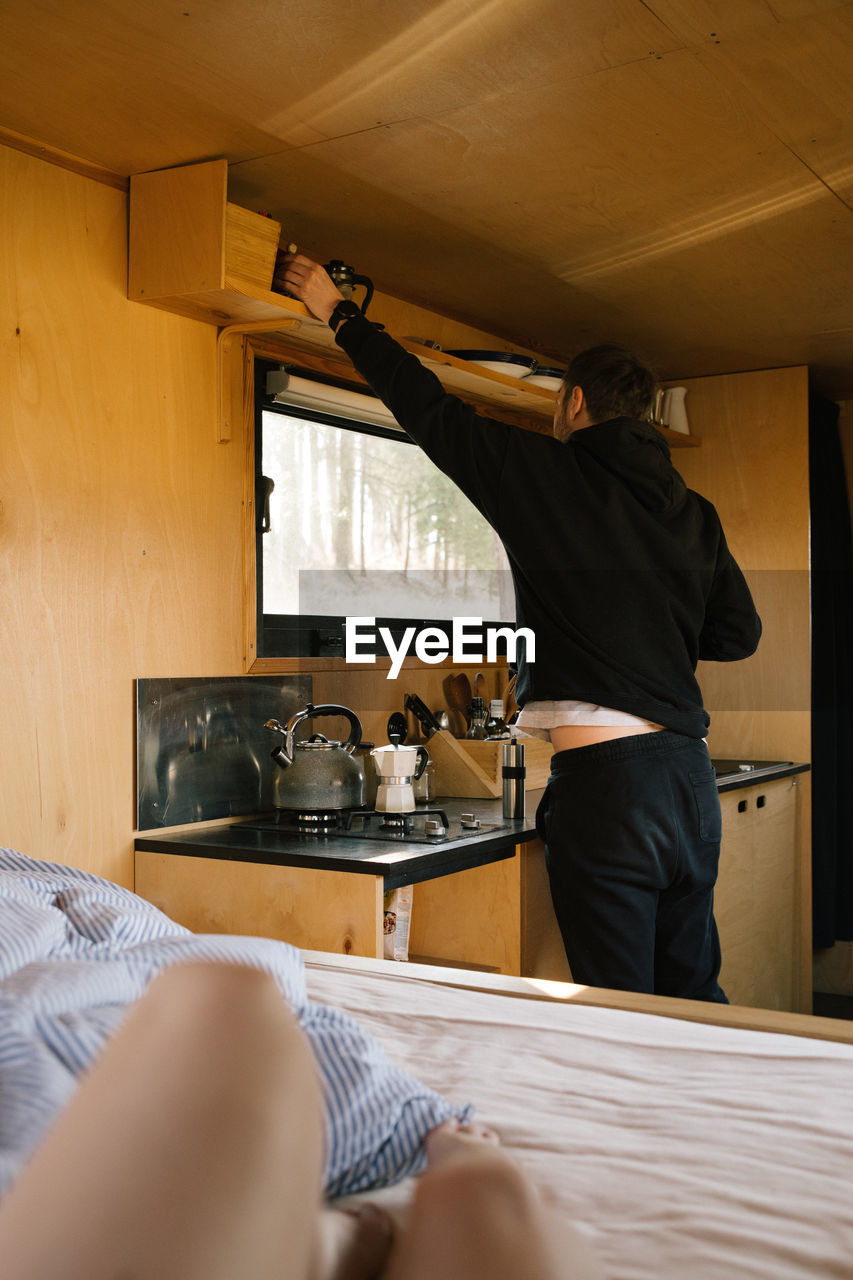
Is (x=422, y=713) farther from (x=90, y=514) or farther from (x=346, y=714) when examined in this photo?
(x=90, y=514)

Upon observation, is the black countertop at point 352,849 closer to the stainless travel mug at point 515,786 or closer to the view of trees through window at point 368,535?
the stainless travel mug at point 515,786

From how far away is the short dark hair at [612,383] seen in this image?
2.23 metres

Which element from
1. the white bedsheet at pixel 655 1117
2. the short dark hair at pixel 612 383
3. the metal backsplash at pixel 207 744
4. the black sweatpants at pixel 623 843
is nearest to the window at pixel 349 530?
the metal backsplash at pixel 207 744

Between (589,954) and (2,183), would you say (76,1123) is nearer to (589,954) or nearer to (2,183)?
(589,954)

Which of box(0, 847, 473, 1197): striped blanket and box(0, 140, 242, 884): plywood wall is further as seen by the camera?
box(0, 140, 242, 884): plywood wall

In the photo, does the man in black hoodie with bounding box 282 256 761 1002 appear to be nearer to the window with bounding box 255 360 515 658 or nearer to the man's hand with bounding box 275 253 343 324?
the man's hand with bounding box 275 253 343 324

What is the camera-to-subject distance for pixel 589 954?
209 centimetres

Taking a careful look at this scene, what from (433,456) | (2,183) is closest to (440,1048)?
(433,456)

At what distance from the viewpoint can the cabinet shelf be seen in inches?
84.0

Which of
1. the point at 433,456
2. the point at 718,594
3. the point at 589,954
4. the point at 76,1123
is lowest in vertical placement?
the point at 589,954

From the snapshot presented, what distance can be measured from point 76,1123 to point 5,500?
160 cm

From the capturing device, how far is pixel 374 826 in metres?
2.48

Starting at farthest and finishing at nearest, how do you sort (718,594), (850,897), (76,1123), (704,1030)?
(850,897), (718,594), (704,1030), (76,1123)

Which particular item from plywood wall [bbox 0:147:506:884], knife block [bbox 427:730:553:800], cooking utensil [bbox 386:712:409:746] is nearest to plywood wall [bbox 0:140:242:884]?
plywood wall [bbox 0:147:506:884]
